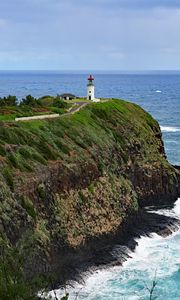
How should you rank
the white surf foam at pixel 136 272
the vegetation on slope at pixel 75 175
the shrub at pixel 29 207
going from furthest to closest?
the vegetation on slope at pixel 75 175 < the shrub at pixel 29 207 < the white surf foam at pixel 136 272

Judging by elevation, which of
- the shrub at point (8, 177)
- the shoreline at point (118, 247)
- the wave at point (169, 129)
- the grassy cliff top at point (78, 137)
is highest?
the grassy cliff top at point (78, 137)

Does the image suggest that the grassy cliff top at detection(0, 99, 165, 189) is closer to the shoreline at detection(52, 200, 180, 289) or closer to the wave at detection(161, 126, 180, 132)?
the shoreline at detection(52, 200, 180, 289)

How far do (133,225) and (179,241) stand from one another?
16.4ft

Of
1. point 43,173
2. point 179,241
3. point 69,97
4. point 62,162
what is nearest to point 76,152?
point 62,162

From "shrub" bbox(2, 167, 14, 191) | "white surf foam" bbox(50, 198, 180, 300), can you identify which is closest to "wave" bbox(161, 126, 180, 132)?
"white surf foam" bbox(50, 198, 180, 300)

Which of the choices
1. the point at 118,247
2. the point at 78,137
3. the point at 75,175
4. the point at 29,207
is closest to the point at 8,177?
the point at 29,207

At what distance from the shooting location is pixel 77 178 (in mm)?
49562

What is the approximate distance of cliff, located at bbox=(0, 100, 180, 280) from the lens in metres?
41.7

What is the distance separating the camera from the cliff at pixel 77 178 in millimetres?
41719

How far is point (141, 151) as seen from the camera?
2527 inches

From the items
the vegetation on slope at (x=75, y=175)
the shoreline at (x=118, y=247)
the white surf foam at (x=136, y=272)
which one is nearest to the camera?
the white surf foam at (x=136, y=272)

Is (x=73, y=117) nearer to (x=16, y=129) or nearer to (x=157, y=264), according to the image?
(x=16, y=129)

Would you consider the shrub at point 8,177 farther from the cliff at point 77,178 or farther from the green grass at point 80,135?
the green grass at point 80,135

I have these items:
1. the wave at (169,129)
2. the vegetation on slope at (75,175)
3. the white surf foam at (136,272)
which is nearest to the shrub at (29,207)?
the vegetation on slope at (75,175)
